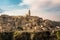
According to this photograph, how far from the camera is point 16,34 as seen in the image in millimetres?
34000

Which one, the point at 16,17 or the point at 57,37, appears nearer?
the point at 57,37

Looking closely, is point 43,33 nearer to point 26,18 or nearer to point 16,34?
point 16,34

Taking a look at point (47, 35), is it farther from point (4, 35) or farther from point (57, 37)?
point (4, 35)

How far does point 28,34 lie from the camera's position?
34125mm

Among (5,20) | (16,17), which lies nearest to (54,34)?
(5,20)

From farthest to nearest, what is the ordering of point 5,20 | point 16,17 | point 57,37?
1. point 16,17
2. point 5,20
3. point 57,37

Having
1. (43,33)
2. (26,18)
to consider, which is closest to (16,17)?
(26,18)

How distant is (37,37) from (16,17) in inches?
3491

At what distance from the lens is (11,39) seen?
33.8m

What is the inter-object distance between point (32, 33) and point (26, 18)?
269 ft

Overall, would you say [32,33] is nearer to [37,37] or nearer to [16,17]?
[37,37]

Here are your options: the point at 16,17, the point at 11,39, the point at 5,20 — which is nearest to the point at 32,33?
the point at 11,39

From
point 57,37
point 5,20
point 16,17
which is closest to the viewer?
point 57,37

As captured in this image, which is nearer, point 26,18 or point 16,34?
point 16,34
